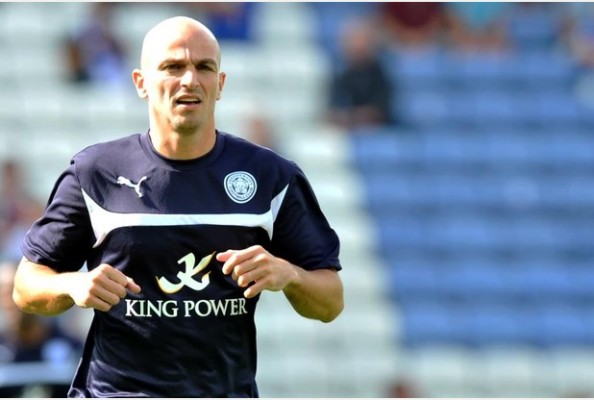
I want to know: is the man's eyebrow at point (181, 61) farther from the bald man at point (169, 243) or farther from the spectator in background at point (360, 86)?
the spectator in background at point (360, 86)

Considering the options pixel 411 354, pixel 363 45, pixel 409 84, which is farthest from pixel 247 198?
pixel 409 84

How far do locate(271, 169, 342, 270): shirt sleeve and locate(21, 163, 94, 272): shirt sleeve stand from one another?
57 cm

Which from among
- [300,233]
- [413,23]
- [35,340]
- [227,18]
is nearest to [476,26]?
[413,23]

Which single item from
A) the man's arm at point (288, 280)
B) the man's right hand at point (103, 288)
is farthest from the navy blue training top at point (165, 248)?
the man's right hand at point (103, 288)

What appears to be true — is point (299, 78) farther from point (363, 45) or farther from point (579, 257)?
point (579, 257)

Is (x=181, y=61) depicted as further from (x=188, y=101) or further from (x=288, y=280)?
(x=288, y=280)

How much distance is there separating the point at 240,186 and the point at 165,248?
0.29 metres

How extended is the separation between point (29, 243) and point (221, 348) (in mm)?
668

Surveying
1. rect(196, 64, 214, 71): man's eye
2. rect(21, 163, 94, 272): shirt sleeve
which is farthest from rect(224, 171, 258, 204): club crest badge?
rect(21, 163, 94, 272): shirt sleeve

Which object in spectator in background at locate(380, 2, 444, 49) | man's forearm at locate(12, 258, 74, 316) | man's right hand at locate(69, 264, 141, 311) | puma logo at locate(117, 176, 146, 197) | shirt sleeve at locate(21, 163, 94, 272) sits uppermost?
spectator in background at locate(380, 2, 444, 49)

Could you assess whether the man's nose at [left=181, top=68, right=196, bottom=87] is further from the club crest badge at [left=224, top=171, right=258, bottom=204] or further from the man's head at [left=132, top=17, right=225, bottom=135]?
the club crest badge at [left=224, top=171, right=258, bottom=204]

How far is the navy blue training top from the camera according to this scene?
152 inches

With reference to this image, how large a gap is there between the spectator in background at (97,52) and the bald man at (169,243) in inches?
283

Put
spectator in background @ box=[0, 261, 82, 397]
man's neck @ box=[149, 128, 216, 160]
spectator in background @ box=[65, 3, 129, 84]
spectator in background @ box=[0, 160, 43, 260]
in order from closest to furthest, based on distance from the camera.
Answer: man's neck @ box=[149, 128, 216, 160], spectator in background @ box=[0, 261, 82, 397], spectator in background @ box=[0, 160, 43, 260], spectator in background @ box=[65, 3, 129, 84]
